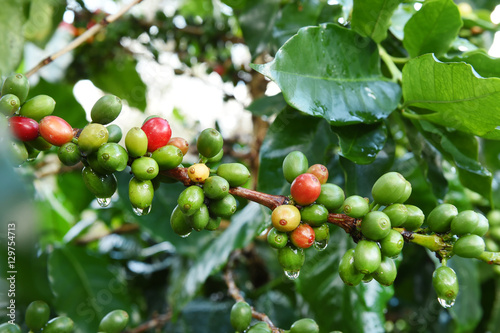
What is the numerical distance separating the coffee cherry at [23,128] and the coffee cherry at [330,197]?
30 centimetres

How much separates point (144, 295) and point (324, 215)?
1.03 m

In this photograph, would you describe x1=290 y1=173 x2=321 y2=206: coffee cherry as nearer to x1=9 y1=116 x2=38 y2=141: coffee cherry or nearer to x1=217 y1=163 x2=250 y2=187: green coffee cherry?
x1=217 y1=163 x2=250 y2=187: green coffee cherry

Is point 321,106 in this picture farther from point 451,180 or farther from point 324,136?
point 451,180

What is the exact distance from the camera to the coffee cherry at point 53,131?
426mm

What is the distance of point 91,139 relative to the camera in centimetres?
42

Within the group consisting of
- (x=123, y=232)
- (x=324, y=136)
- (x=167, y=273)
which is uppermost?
(x=324, y=136)

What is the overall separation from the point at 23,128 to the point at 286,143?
40cm

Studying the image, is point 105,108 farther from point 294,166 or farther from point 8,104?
point 294,166

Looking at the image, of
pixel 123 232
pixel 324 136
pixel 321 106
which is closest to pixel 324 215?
pixel 321 106

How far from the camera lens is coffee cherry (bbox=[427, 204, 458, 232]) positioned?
46cm

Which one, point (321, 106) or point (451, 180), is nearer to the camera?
point (321, 106)

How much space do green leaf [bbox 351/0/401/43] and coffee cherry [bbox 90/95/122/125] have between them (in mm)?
389

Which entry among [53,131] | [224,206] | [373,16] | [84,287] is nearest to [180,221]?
[224,206]

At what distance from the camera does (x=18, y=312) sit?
2.72 ft
